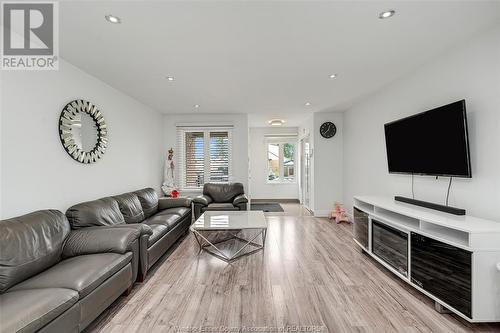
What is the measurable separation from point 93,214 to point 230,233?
2.33 meters

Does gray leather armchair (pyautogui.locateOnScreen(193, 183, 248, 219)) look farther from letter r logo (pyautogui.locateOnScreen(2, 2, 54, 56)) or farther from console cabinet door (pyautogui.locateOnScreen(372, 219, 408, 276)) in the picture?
letter r logo (pyautogui.locateOnScreen(2, 2, 54, 56))

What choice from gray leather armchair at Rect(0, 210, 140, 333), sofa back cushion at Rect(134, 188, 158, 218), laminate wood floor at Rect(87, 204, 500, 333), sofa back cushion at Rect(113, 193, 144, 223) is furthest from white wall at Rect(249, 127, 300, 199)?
gray leather armchair at Rect(0, 210, 140, 333)

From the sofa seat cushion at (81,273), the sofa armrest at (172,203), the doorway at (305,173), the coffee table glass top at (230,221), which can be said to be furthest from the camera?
the doorway at (305,173)

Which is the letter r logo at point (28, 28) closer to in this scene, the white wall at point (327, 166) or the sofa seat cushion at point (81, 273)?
the sofa seat cushion at point (81, 273)

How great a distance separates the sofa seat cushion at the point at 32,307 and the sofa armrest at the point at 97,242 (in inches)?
23.9

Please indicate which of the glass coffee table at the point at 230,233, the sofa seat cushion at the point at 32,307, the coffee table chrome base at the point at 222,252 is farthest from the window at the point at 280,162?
the sofa seat cushion at the point at 32,307

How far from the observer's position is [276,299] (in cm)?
223

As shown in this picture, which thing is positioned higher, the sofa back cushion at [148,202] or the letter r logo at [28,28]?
the letter r logo at [28,28]

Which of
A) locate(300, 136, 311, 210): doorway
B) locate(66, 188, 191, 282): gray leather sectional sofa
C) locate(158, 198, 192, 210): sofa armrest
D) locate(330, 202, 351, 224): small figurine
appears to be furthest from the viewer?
locate(300, 136, 311, 210): doorway

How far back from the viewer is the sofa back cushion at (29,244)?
5.52ft

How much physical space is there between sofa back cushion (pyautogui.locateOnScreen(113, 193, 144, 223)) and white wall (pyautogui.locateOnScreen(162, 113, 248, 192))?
2.23 m

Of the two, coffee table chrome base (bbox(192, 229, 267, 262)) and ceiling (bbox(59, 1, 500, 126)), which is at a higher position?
ceiling (bbox(59, 1, 500, 126))

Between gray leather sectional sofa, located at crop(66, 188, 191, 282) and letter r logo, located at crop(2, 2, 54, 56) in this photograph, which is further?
gray leather sectional sofa, located at crop(66, 188, 191, 282)

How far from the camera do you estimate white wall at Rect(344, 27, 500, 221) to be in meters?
2.12
